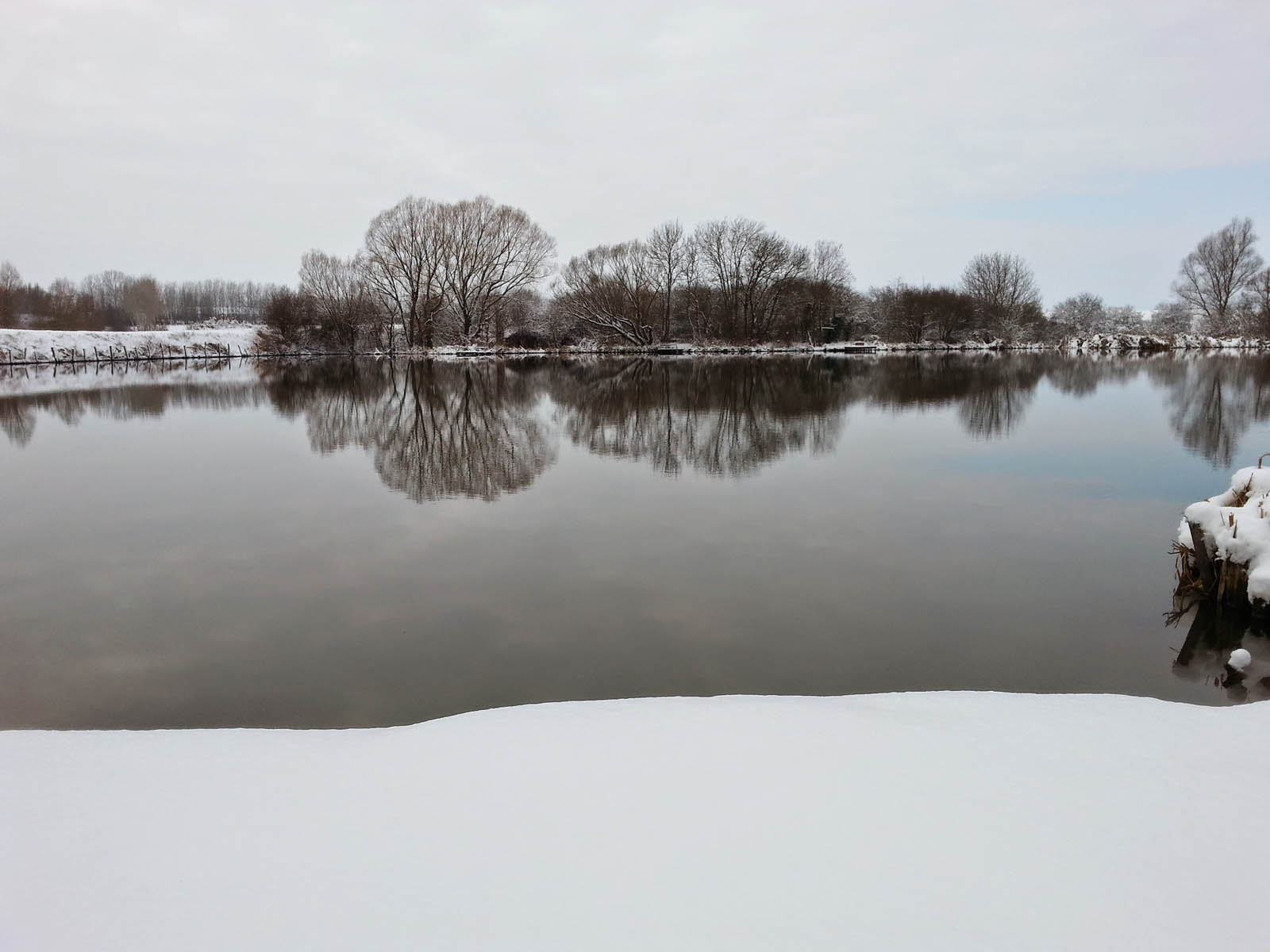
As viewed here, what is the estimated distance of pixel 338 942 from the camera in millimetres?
2012

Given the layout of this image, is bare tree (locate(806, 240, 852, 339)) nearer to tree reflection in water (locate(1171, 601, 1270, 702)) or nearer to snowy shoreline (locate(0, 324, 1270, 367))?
snowy shoreline (locate(0, 324, 1270, 367))

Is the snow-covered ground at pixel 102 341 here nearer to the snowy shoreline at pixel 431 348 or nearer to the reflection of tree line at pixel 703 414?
the snowy shoreline at pixel 431 348

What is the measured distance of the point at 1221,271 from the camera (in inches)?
2375

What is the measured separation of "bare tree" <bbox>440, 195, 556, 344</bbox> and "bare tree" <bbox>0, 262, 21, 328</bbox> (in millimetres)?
28485

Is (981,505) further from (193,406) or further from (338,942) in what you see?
(193,406)

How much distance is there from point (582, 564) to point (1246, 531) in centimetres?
523

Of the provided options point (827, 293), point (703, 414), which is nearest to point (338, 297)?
point (827, 293)

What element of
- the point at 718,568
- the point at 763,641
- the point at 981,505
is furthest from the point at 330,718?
the point at 981,505

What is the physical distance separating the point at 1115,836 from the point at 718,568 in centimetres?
405

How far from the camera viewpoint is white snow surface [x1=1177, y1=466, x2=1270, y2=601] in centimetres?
532

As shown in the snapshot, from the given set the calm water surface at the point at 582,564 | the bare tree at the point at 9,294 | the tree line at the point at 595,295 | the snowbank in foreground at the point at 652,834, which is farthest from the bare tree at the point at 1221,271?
the bare tree at the point at 9,294

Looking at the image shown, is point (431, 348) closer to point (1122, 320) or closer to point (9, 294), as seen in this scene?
point (9, 294)

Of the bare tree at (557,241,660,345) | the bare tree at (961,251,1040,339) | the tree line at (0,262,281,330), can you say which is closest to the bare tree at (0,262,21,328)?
the tree line at (0,262,281,330)

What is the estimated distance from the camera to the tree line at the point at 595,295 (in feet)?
166
